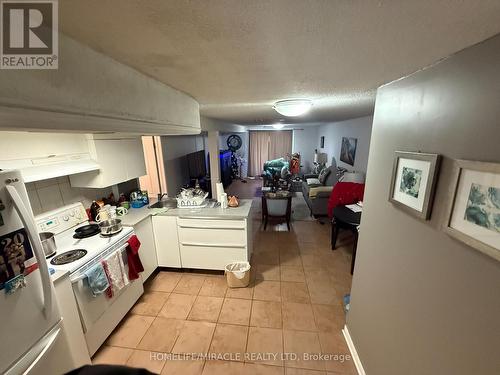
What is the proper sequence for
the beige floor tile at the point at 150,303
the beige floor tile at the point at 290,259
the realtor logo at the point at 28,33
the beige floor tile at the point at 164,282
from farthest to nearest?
1. the beige floor tile at the point at 290,259
2. the beige floor tile at the point at 164,282
3. the beige floor tile at the point at 150,303
4. the realtor logo at the point at 28,33

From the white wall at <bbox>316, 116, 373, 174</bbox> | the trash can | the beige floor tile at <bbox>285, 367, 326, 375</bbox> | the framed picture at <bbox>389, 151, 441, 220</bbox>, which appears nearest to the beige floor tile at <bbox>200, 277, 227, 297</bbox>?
the trash can

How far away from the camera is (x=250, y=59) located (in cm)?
80

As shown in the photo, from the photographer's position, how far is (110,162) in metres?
2.33

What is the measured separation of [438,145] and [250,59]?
0.90 m

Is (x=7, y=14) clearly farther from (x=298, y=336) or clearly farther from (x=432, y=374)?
(x=298, y=336)

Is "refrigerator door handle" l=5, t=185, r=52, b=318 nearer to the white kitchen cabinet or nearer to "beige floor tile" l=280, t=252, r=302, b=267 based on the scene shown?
the white kitchen cabinet

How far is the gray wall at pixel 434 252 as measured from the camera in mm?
708

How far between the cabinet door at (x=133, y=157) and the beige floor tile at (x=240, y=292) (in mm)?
1926

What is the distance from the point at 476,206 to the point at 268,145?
804 cm

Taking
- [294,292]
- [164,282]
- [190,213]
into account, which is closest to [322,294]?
[294,292]

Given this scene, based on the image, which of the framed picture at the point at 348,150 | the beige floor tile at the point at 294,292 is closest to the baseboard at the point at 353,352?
the beige floor tile at the point at 294,292

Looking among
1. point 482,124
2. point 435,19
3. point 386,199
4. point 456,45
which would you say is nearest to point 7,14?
point 435,19

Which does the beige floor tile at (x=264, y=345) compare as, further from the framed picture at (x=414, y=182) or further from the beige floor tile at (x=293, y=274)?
the framed picture at (x=414, y=182)

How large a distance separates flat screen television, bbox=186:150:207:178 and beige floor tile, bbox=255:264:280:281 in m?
2.95
